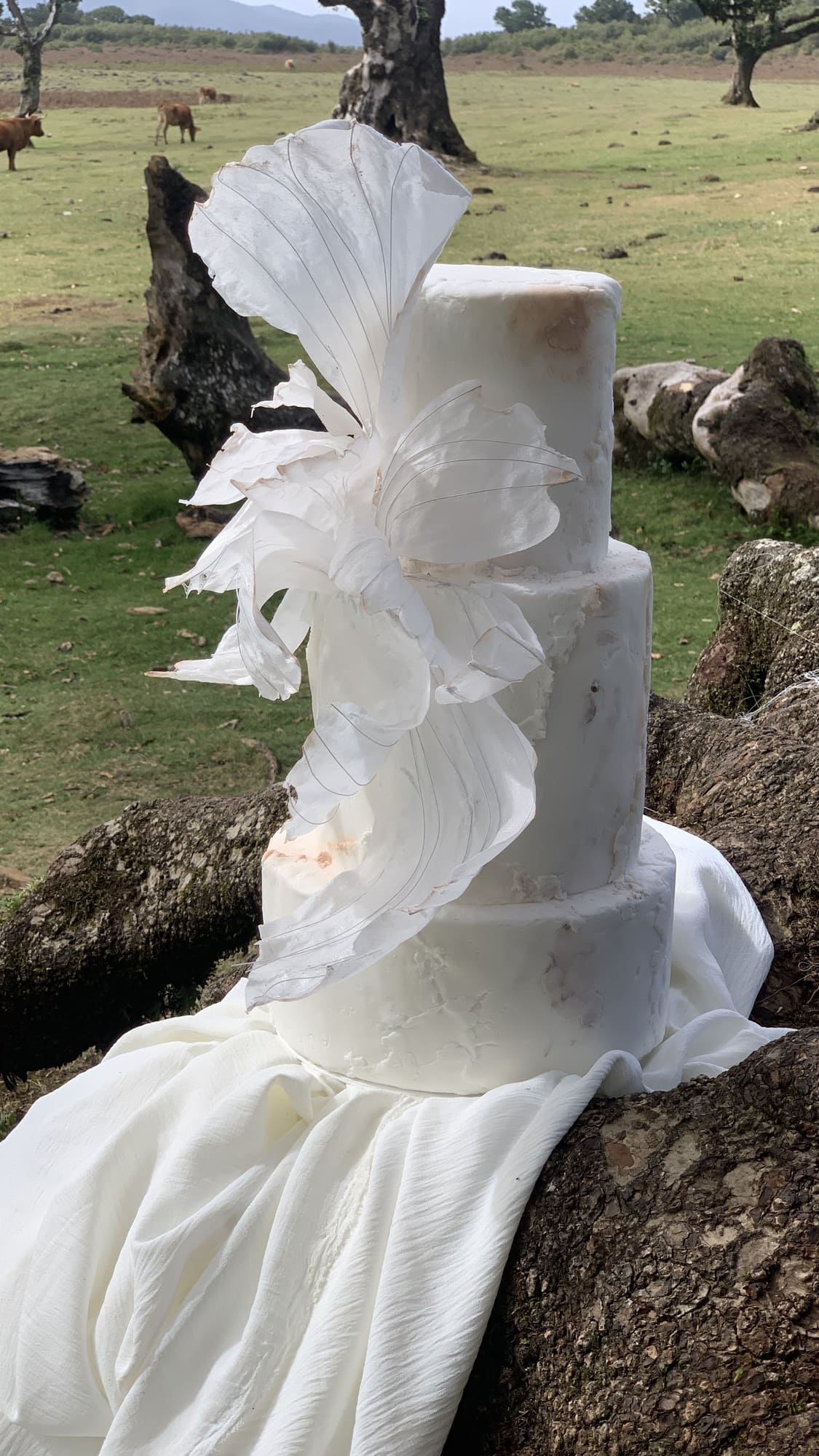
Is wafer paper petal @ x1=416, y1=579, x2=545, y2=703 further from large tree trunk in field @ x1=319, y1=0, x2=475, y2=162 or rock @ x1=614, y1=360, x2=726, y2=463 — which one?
large tree trunk in field @ x1=319, y1=0, x2=475, y2=162

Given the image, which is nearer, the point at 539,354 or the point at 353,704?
the point at 353,704

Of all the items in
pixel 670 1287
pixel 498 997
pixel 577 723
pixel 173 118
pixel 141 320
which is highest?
pixel 173 118

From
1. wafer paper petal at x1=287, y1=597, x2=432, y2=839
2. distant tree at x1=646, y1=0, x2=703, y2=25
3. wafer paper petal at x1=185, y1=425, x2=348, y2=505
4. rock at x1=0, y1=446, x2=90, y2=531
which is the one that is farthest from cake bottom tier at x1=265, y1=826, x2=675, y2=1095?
distant tree at x1=646, y1=0, x2=703, y2=25

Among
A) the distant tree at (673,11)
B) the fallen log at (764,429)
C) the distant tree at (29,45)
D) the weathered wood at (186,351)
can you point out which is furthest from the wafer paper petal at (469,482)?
the distant tree at (673,11)

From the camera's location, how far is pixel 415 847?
4.54 feet

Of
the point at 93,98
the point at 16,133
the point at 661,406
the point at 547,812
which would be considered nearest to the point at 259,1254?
the point at 547,812

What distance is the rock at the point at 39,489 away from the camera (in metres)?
6.51

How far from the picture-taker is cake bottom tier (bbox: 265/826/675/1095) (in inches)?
55.9

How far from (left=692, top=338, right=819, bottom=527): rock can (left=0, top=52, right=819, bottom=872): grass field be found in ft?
0.70

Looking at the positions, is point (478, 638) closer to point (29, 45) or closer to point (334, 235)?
point (334, 235)

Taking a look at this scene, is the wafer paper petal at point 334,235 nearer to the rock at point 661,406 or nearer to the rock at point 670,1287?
the rock at point 670,1287

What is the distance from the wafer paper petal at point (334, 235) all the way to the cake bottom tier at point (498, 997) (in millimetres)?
598

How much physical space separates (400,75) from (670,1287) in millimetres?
16126

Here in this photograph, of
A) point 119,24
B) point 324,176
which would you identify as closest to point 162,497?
point 324,176
